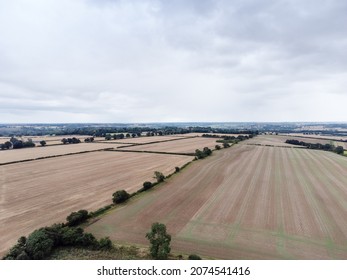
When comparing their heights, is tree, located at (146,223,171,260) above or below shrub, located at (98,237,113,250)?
above

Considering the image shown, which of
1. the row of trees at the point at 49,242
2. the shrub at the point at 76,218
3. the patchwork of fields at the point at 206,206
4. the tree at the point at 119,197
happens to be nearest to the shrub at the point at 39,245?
the row of trees at the point at 49,242

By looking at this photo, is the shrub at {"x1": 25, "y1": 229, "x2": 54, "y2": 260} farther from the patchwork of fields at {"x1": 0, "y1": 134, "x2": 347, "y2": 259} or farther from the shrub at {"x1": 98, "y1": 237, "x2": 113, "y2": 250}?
the shrub at {"x1": 98, "y1": 237, "x2": 113, "y2": 250}

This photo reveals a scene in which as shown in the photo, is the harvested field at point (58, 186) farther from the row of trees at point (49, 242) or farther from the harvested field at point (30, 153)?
the harvested field at point (30, 153)

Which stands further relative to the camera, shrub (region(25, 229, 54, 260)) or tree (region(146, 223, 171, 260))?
shrub (region(25, 229, 54, 260))

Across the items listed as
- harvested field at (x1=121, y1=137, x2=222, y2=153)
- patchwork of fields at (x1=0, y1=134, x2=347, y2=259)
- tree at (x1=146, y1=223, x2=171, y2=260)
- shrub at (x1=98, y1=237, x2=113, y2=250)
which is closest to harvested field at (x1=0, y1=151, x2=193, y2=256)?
patchwork of fields at (x1=0, y1=134, x2=347, y2=259)

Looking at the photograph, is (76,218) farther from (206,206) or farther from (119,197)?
(206,206)

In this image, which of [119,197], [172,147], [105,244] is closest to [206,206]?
[119,197]
